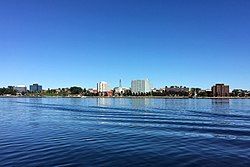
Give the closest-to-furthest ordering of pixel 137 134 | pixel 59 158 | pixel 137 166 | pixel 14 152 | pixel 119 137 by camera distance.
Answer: pixel 137 166
pixel 59 158
pixel 14 152
pixel 119 137
pixel 137 134

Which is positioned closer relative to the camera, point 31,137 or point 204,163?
point 204,163

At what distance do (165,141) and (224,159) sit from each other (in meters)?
7.99

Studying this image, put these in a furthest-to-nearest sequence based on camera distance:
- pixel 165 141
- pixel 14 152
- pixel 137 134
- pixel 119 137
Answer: pixel 137 134 → pixel 119 137 → pixel 165 141 → pixel 14 152

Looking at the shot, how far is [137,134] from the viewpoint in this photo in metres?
34.0

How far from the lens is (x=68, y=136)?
31.6 m

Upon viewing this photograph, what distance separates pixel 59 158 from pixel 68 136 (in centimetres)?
1073

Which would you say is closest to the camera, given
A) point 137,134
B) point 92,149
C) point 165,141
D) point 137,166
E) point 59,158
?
point 137,166

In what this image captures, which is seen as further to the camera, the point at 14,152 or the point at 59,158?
the point at 14,152

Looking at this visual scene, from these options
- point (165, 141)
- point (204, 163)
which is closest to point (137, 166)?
point (204, 163)

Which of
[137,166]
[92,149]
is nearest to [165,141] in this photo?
[92,149]

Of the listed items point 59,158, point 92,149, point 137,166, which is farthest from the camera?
point 92,149

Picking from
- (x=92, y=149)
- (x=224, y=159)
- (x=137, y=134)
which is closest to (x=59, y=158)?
(x=92, y=149)

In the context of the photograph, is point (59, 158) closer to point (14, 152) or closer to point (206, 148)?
point (14, 152)

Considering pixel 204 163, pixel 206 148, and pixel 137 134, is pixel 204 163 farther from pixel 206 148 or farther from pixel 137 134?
pixel 137 134
